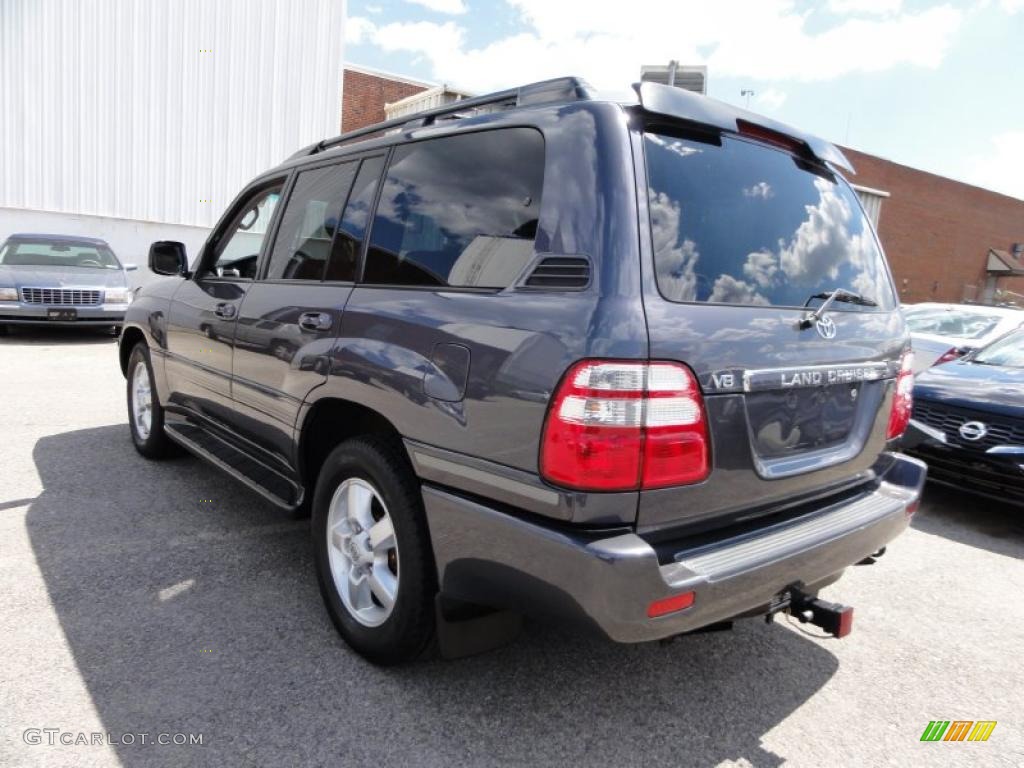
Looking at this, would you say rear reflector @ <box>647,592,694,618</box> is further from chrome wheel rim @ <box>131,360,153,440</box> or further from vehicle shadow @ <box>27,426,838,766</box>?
chrome wheel rim @ <box>131,360,153,440</box>

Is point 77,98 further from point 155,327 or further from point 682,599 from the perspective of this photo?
point 682,599

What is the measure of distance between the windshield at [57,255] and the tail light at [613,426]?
11.5 metres

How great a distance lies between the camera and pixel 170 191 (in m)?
→ 15.6

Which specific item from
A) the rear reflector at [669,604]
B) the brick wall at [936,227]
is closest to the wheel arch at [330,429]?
the rear reflector at [669,604]

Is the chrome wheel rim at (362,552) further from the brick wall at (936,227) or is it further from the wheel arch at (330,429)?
the brick wall at (936,227)

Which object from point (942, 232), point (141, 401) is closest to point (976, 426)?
point (141, 401)

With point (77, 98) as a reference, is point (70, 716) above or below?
below

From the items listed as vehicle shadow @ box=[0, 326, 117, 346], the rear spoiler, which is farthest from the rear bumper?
vehicle shadow @ box=[0, 326, 117, 346]

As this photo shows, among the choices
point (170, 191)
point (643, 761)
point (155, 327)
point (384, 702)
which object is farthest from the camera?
point (170, 191)

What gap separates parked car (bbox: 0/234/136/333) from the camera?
9.84 metres

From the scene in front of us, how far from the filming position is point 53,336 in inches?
440

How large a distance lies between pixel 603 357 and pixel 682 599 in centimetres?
68

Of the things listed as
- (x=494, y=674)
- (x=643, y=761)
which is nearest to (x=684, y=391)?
(x=643, y=761)

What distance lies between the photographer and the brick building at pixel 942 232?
30.9 meters
